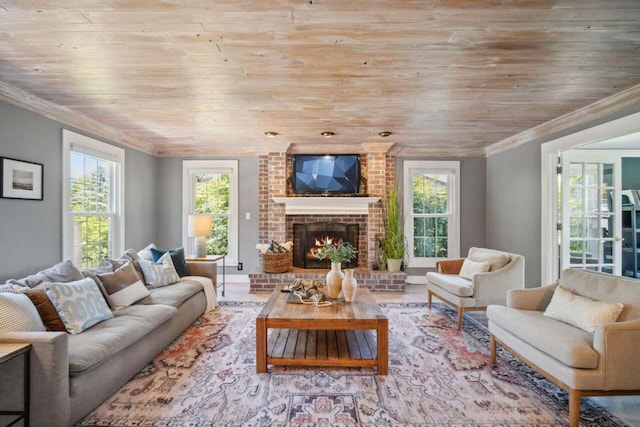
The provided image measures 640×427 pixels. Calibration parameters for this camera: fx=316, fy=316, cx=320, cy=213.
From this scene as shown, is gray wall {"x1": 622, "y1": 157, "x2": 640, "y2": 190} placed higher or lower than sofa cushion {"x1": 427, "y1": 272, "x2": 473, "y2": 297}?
higher

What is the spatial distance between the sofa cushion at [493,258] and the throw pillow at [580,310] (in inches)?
44.8

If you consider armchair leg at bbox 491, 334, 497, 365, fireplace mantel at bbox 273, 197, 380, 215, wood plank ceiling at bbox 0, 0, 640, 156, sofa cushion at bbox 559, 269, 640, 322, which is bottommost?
armchair leg at bbox 491, 334, 497, 365

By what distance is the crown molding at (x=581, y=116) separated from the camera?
114 inches

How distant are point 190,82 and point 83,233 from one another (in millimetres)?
2552

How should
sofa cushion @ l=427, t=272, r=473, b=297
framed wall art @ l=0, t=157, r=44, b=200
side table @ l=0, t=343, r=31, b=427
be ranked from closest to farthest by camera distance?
side table @ l=0, t=343, r=31, b=427 → framed wall art @ l=0, t=157, r=44, b=200 → sofa cushion @ l=427, t=272, r=473, b=297

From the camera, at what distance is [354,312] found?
8.69ft

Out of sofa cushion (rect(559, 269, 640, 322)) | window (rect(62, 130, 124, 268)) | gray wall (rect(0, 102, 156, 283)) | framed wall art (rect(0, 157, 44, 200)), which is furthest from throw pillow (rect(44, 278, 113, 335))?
sofa cushion (rect(559, 269, 640, 322))

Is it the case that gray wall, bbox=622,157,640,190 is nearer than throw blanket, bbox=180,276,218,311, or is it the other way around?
throw blanket, bbox=180,276,218,311

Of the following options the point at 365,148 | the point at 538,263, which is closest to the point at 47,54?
the point at 365,148

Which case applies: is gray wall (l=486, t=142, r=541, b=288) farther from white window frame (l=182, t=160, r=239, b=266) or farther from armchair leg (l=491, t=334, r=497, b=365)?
white window frame (l=182, t=160, r=239, b=266)

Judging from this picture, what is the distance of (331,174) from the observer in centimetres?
529

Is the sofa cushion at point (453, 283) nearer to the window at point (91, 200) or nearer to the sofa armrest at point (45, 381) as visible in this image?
the sofa armrest at point (45, 381)

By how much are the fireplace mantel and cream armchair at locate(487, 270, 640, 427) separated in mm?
2923

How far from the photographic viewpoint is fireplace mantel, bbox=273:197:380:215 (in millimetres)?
5223
